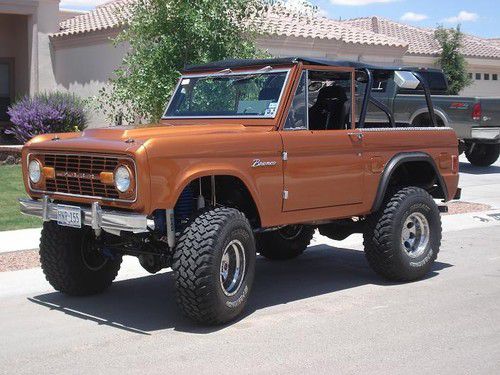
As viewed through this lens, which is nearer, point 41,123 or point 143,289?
point 143,289

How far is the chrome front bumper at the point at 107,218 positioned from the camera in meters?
6.20

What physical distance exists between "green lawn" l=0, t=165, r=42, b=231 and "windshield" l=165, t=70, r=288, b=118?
4.16m

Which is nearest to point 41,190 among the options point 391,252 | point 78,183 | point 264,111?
Answer: point 78,183

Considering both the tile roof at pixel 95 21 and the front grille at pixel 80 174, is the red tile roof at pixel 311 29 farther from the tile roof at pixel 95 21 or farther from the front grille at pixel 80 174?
the front grille at pixel 80 174

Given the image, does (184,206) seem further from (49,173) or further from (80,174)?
(49,173)

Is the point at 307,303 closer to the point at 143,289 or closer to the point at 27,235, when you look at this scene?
the point at 143,289

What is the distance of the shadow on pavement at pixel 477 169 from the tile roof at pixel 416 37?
447 inches

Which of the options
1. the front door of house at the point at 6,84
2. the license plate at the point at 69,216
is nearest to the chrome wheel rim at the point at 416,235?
the license plate at the point at 69,216

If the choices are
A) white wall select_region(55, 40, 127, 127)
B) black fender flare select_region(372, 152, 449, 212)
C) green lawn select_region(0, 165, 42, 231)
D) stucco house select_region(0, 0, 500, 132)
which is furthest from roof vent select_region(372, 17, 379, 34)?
black fender flare select_region(372, 152, 449, 212)

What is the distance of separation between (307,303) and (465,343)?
1760mm

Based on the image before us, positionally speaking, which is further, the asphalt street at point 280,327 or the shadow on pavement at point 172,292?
the shadow on pavement at point 172,292

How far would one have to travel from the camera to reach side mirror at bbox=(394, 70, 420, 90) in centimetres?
866

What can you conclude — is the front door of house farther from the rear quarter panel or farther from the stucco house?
the rear quarter panel

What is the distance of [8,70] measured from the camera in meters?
24.1
